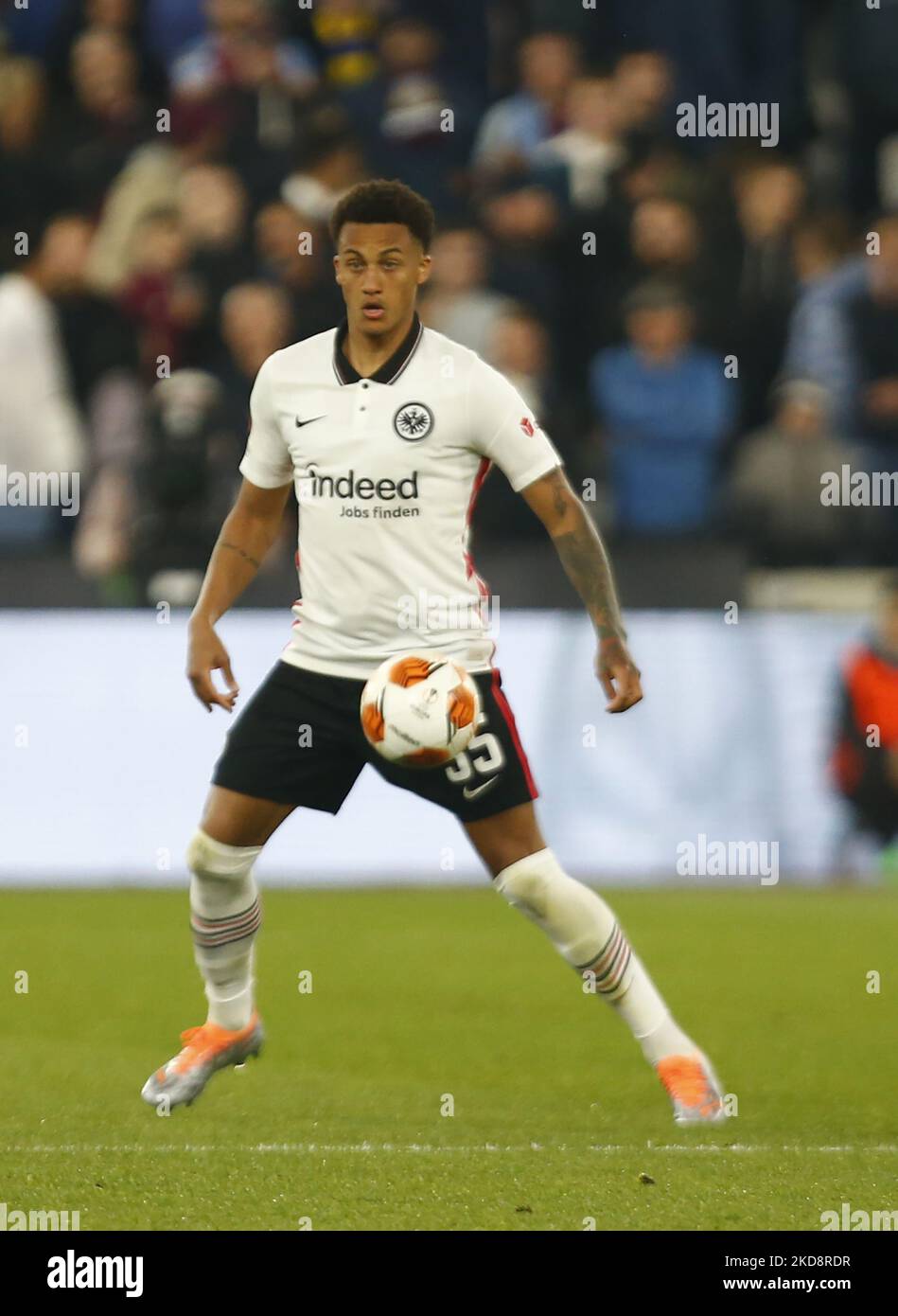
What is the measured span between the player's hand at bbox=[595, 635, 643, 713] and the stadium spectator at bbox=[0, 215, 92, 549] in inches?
286

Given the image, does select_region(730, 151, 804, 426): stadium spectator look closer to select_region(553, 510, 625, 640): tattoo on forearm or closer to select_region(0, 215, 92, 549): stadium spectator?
select_region(0, 215, 92, 549): stadium spectator

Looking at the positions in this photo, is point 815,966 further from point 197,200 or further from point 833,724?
point 197,200

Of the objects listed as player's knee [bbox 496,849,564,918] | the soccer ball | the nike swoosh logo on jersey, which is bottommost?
player's knee [bbox 496,849,564,918]

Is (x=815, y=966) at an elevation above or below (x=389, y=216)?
below

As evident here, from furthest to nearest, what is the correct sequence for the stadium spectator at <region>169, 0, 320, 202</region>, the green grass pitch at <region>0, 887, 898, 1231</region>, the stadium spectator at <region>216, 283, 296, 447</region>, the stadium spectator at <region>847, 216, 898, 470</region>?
the stadium spectator at <region>169, 0, 320, 202</region>
the stadium spectator at <region>847, 216, 898, 470</region>
the stadium spectator at <region>216, 283, 296, 447</region>
the green grass pitch at <region>0, 887, 898, 1231</region>

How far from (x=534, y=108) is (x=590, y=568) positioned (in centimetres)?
900

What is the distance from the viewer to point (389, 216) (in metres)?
6.45

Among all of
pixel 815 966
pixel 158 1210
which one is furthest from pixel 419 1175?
pixel 815 966

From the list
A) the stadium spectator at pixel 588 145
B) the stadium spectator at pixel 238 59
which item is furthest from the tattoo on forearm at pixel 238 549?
the stadium spectator at pixel 238 59

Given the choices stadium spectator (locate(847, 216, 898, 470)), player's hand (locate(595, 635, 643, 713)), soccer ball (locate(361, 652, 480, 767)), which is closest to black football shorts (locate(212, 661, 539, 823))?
soccer ball (locate(361, 652, 480, 767))

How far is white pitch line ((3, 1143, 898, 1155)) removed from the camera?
19.7ft

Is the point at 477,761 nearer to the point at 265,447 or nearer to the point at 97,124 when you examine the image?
the point at 265,447
